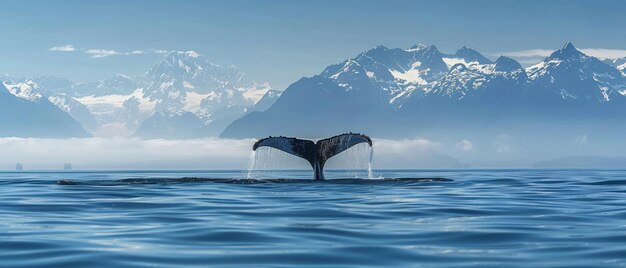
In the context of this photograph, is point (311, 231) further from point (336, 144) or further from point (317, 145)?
point (317, 145)

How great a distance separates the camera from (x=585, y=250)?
1284cm

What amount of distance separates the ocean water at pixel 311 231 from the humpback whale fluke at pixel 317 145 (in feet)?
17.1

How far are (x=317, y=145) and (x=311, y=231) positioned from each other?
18.0m

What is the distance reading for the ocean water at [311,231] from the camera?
11.9m

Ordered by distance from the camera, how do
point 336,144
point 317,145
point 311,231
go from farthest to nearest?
point 317,145 < point 336,144 < point 311,231

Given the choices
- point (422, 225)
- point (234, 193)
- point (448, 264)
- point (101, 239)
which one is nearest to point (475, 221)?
point (422, 225)

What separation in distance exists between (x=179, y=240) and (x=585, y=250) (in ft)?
19.8

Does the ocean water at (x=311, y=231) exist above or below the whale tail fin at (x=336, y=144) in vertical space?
below

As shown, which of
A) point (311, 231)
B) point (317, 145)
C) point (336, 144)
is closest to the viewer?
point (311, 231)

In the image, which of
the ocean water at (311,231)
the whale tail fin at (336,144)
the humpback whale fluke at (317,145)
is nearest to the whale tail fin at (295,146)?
the humpback whale fluke at (317,145)

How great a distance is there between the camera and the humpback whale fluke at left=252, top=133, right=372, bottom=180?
3156 centimetres

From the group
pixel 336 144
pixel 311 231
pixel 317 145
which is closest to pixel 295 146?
pixel 317 145

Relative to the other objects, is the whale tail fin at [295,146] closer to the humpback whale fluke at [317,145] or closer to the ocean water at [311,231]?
the humpback whale fluke at [317,145]

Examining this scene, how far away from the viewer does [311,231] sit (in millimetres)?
15273
